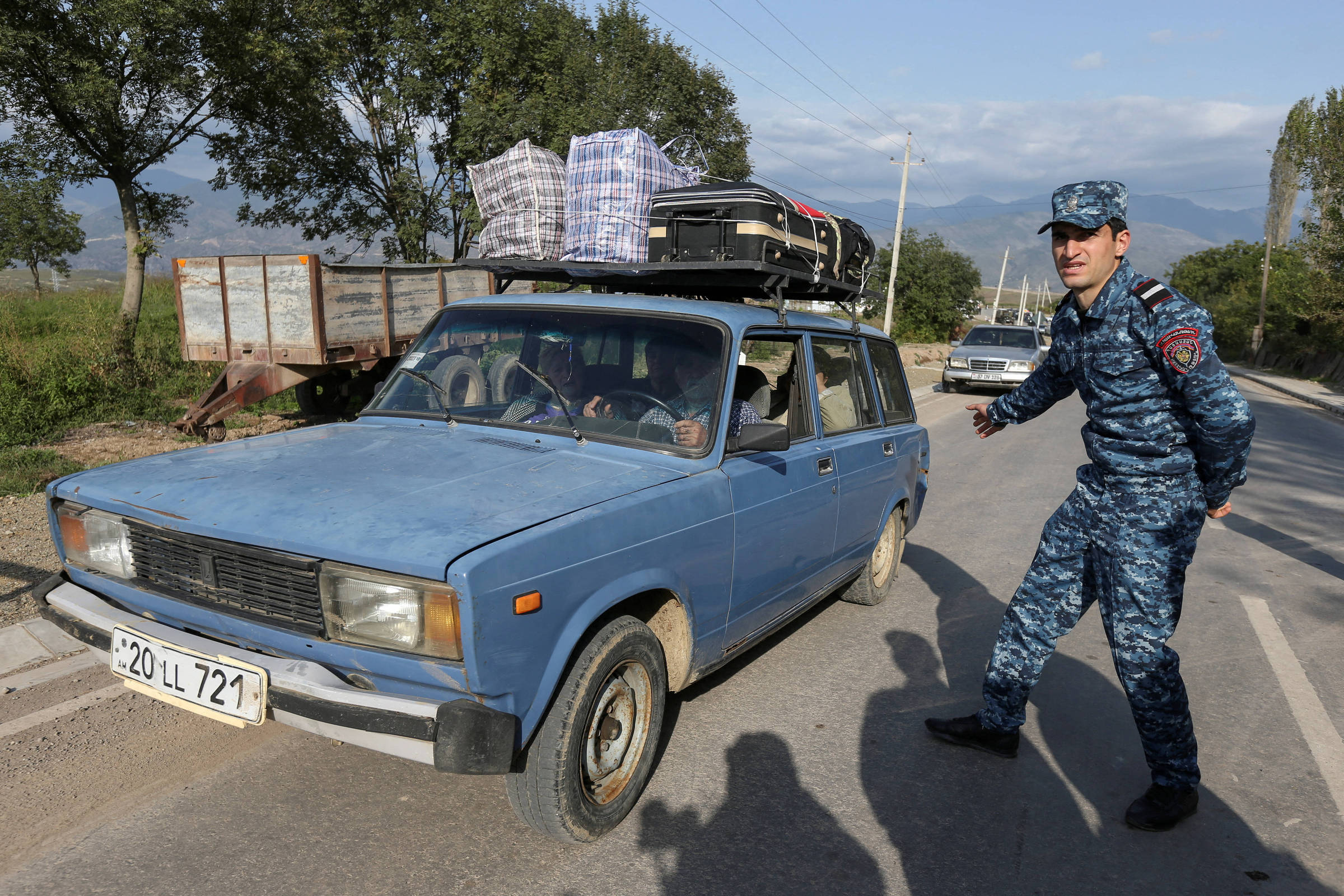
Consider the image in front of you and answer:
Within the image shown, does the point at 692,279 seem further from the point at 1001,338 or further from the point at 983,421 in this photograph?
the point at 1001,338

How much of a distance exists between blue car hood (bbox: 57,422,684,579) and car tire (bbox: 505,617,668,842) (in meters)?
0.49

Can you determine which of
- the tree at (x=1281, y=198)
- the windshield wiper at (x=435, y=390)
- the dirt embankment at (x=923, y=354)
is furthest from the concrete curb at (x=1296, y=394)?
the tree at (x=1281, y=198)

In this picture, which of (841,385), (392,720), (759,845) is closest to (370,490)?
(392,720)

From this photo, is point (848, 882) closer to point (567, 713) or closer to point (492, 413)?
point (567, 713)

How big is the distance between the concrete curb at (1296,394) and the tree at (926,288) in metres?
12.5

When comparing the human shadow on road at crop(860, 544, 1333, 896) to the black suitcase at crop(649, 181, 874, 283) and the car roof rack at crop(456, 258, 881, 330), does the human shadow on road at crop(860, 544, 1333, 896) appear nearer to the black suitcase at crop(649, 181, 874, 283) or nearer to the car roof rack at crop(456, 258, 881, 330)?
the car roof rack at crop(456, 258, 881, 330)

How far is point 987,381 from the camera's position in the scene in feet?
64.4

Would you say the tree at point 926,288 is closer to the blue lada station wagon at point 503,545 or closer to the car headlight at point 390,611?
the blue lada station wagon at point 503,545

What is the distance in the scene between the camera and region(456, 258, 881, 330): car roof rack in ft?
13.4

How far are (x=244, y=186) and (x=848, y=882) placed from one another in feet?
71.0

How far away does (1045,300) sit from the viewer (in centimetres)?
17062

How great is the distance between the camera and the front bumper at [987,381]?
63.5 feet

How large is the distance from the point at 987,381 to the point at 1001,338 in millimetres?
1769

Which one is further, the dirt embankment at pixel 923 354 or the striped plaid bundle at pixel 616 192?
the dirt embankment at pixel 923 354
